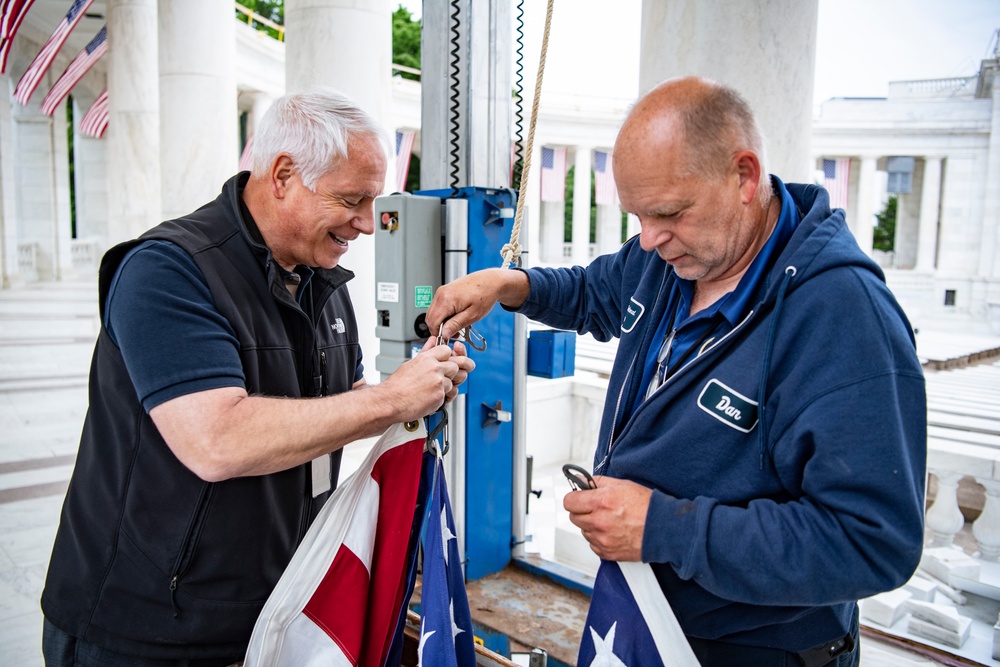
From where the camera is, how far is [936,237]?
32.7 m

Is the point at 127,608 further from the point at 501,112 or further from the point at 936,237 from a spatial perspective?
the point at 936,237

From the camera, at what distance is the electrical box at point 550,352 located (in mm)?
3699

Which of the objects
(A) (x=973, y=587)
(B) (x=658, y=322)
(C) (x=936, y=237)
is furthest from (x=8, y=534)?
(C) (x=936, y=237)

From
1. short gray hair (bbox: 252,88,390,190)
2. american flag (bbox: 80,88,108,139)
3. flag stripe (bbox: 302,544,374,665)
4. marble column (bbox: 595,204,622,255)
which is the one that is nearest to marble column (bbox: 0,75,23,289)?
american flag (bbox: 80,88,108,139)

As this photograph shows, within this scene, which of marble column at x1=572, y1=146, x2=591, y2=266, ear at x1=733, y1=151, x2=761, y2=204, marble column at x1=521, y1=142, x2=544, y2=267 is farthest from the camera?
marble column at x1=572, y1=146, x2=591, y2=266

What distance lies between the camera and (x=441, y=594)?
72.0 inches

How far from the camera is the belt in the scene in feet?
4.92

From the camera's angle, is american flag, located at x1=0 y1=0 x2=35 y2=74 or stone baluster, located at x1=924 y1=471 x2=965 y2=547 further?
american flag, located at x1=0 y1=0 x2=35 y2=74

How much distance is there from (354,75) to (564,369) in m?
4.31

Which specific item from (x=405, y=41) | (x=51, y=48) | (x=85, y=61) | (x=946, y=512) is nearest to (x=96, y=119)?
(x=85, y=61)

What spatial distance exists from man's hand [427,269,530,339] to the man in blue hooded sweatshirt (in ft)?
1.91

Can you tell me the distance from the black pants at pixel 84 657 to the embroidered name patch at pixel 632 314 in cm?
134

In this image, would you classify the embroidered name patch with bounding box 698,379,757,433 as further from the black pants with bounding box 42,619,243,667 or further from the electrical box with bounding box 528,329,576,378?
the electrical box with bounding box 528,329,576,378

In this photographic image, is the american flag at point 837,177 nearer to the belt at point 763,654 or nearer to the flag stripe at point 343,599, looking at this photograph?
the belt at point 763,654
